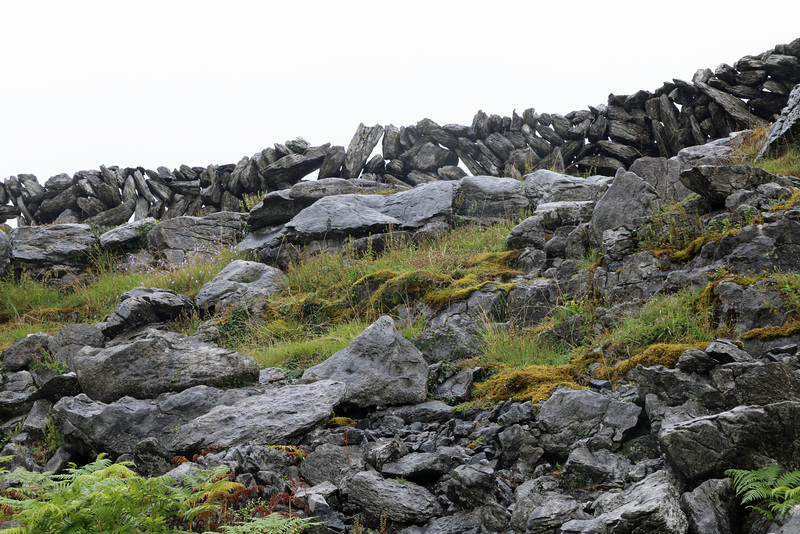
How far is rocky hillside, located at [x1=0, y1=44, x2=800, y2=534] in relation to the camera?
432 cm

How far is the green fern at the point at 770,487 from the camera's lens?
3334mm

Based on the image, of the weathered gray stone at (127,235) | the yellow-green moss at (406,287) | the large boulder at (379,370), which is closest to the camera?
the large boulder at (379,370)

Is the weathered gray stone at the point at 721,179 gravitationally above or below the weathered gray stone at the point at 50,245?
above

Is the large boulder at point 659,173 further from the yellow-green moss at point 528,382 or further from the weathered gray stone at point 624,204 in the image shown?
the yellow-green moss at point 528,382

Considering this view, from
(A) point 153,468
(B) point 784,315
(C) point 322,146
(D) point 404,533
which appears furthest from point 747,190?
(C) point 322,146

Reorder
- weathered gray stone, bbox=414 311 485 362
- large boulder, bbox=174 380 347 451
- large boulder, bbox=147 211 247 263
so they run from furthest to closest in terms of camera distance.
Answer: large boulder, bbox=147 211 247 263 → weathered gray stone, bbox=414 311 485 362 → large boulder, bbox=174 380 347 451

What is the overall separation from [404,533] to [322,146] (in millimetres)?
15500

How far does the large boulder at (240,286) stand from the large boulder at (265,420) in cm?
432

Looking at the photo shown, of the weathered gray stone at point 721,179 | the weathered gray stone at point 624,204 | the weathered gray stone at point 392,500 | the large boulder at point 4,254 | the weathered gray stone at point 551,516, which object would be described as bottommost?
the weathered gray stone at point 392,500

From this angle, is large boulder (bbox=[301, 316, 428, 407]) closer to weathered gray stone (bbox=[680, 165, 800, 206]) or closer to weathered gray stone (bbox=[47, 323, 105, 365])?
weathered gray stone (bbox=[47, 323, 105, 365])

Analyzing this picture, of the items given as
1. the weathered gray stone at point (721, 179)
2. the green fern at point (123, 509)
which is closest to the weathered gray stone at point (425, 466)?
the green fern at point (123, 509)

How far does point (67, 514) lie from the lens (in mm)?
3461

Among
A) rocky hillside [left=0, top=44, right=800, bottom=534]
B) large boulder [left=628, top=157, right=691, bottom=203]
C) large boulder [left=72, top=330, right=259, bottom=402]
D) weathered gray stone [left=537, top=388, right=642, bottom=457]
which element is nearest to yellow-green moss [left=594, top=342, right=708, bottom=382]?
rocky hillside [left=0, top=44, right=800, bottom=534]

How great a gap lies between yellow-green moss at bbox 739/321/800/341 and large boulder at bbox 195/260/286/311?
7501 millimetres
